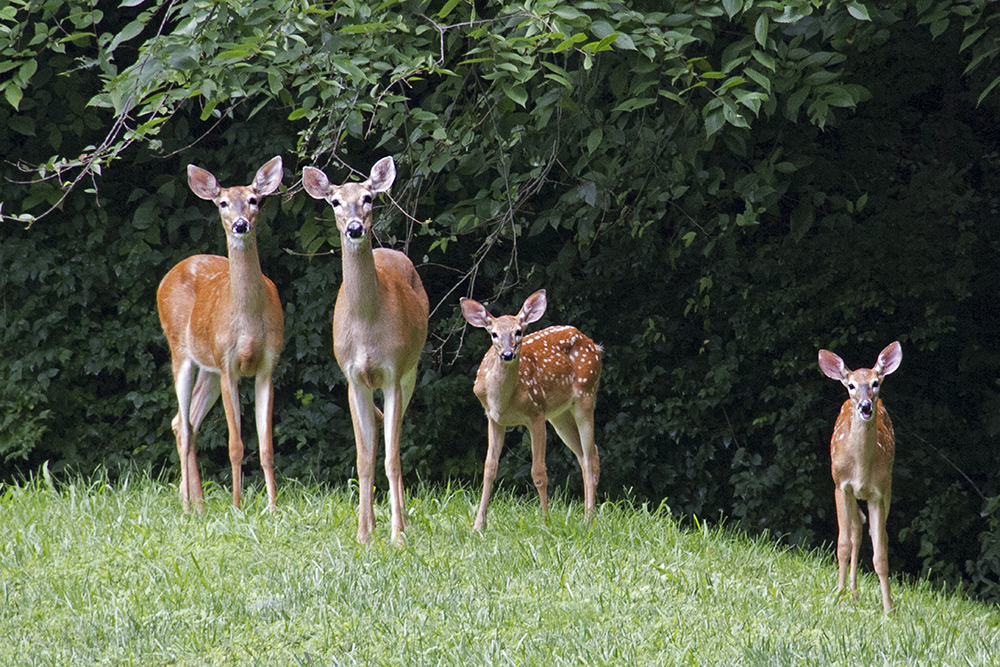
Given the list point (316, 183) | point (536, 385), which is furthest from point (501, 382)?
point (316, 183)

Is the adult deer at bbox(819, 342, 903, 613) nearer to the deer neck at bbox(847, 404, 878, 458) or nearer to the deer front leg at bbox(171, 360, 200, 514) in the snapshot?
the deer neck at bbox(847, 404, 878, 458)

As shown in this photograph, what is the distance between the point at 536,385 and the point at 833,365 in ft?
4.51

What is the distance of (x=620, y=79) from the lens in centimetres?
529

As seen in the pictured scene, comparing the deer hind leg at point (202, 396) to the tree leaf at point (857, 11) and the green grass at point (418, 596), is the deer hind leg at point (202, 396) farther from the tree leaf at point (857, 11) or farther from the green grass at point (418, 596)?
the tree leaf at point (857, 11)

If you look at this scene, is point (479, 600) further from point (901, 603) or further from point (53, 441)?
point (53, 441)

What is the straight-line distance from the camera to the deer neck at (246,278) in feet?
17.1

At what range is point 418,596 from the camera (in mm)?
4301

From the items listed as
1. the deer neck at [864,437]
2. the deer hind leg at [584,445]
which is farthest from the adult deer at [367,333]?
the deer neck at [864,437]

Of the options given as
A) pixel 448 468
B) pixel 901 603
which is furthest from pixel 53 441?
pixel 901 603

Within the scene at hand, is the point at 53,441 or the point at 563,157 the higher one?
the point at 563,157

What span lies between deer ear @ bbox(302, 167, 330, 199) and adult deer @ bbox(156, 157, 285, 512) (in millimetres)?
353

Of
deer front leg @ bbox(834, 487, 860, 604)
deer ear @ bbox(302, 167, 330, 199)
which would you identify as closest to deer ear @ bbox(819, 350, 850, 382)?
deer front leg @ bbox(834, 487, 860, 604)

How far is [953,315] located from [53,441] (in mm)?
5788

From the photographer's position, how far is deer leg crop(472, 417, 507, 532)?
540 cm
